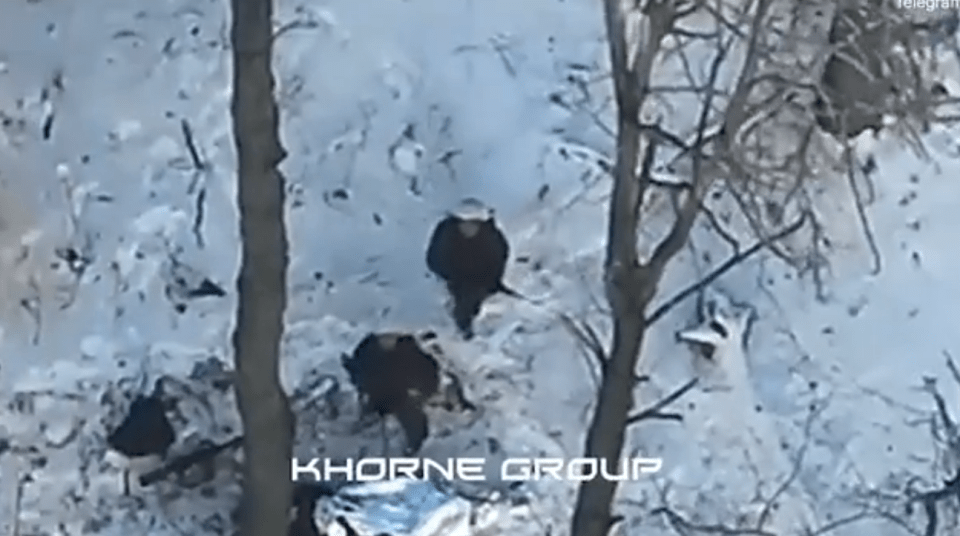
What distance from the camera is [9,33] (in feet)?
33.6

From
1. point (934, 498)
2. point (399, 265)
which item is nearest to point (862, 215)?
point (934, 498)

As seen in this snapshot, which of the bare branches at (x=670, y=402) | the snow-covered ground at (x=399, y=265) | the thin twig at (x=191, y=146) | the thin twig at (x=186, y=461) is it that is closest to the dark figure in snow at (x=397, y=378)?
the snow-covered ground at (x=399, y=265)

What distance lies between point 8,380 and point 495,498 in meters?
2.04

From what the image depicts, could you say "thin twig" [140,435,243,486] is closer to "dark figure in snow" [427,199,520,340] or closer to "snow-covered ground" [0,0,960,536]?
"snow-covered ground" [0,0,960,536]

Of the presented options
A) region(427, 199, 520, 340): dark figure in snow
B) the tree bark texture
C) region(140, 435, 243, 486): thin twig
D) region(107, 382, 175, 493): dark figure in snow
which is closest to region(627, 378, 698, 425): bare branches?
the tree bark texture

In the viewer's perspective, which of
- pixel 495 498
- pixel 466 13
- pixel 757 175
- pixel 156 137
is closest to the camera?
pixel 495 498

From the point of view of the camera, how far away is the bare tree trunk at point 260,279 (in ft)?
22.3

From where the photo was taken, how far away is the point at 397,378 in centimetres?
859

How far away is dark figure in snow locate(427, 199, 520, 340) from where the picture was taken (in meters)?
9.00

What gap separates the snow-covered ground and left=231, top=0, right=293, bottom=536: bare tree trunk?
69 cm

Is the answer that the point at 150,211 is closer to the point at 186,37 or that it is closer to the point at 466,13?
the point at 186,37

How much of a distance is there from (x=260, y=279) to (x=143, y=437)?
1536 millimetres

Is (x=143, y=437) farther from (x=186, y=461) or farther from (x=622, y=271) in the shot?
(x=622, y=271)

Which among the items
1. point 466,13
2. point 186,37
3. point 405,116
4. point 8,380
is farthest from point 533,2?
point 8,380
